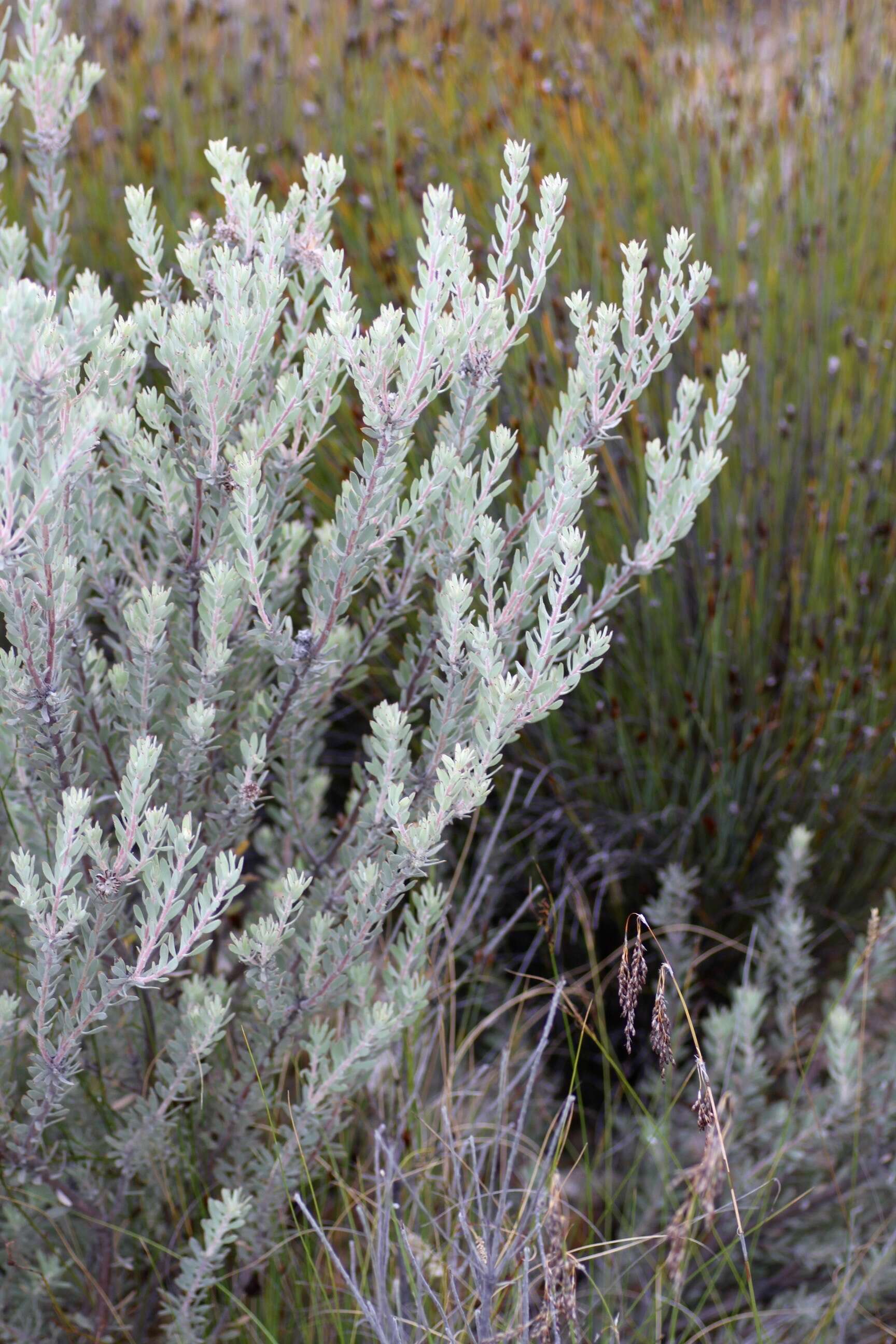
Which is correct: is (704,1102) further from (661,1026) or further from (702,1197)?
(702,1197)

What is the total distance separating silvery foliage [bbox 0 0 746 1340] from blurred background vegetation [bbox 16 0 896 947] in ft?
1.63

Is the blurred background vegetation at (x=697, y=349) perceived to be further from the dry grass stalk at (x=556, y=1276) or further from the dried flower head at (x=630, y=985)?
the dry grass stalk at (x=556, y=1276)

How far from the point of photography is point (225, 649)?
132 centimetres

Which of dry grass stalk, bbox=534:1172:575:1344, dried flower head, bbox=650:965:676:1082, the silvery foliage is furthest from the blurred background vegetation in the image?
dry grass stalk, bbox=534:1172:575:1344

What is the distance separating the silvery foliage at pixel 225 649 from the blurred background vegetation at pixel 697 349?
50 centimetres

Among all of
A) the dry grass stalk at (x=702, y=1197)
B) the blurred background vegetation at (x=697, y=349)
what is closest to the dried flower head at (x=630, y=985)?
the dry grass stalk at (x=702, y=1197)

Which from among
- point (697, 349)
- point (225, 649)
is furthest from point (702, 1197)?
point (697, 349)

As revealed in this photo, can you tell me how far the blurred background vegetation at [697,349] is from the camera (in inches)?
96.3

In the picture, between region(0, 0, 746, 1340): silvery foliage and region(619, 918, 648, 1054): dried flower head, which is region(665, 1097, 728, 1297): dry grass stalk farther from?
region(0, 0, 746, 1340): silvery foliage

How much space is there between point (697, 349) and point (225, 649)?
149 centimetres

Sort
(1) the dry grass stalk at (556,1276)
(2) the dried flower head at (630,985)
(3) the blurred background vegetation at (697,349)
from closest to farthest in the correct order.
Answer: (1) the dry grass stalk at (556,1276), (2) the dried flower head at (630,985), (3) the blurred background vegetation at (697,349)

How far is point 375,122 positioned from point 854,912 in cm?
221

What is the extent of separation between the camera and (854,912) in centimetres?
264

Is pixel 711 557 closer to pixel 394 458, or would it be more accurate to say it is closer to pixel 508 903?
pixel 508 903
